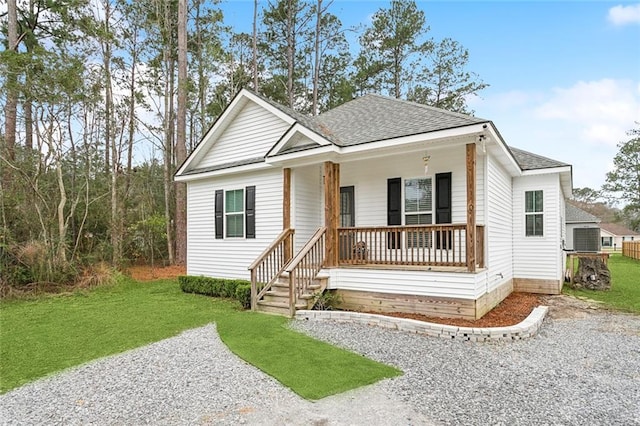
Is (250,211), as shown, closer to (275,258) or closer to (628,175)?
(275,258)

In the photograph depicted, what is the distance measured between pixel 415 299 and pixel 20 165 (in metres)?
12.6

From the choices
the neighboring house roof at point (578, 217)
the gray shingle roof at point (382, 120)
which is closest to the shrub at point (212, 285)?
the gray shingle roof at point (382, 120)

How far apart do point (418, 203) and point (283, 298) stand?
379 cm

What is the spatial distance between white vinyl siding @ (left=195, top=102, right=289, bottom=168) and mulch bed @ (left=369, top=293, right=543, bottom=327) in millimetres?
5562

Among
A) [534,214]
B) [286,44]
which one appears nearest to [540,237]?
[534,214]

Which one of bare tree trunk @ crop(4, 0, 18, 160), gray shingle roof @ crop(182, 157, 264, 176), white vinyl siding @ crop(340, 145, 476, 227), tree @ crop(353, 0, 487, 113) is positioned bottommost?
white vinyl siding @ crop(340, 145, 476, 227)

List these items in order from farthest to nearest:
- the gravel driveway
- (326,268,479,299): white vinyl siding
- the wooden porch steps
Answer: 1. the wooden porch steps
2. (326,268,479,299): white vinyl siding
3. the gravel driveway

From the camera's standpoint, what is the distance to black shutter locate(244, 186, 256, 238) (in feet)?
33.4

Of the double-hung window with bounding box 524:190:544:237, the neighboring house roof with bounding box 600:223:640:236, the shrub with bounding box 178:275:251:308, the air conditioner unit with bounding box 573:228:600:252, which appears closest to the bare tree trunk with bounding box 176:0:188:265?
the shrub with bounding box 178:275:251:308

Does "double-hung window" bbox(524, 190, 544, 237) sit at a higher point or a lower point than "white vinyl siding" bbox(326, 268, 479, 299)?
higher

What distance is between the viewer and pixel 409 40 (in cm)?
2198

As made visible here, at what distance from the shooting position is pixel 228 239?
35.1 ft

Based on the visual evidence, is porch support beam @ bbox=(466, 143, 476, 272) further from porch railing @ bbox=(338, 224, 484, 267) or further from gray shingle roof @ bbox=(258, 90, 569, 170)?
gray shingle roof @ bbox=(258, 90, 569, 170)

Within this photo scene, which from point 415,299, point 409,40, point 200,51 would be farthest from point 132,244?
point 409,40
